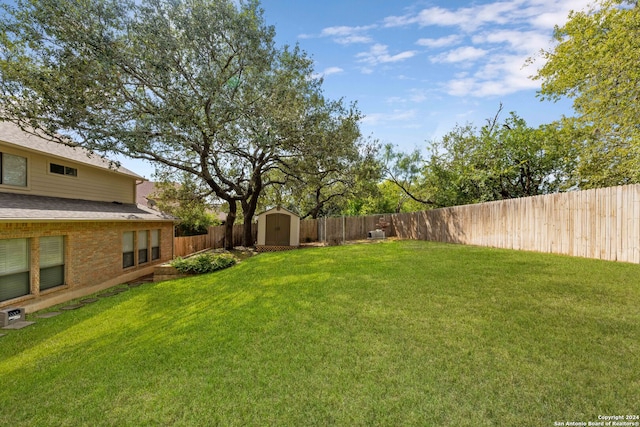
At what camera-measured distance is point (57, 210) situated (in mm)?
7754

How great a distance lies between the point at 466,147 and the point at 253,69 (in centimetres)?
1356

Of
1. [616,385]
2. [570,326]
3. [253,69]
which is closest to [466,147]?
[253,69]

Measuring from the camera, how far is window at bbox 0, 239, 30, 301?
20.5 feet

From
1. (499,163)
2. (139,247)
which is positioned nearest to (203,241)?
(139,247)

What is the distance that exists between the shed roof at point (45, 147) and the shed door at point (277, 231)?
25.8ft

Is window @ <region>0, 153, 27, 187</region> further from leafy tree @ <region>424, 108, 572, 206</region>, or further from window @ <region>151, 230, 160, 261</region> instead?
leafy tree @ <region>424, 108, 572, 206</region>

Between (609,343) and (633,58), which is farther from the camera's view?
(633,58)

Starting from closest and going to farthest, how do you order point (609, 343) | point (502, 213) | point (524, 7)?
point (609, 343), point (524, 7), point (502, 213)

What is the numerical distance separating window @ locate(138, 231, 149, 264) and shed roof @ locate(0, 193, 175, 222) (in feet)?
2.88

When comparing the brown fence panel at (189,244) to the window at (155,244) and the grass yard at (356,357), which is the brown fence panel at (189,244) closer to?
the window at (155,244)

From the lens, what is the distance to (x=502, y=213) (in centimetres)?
1000

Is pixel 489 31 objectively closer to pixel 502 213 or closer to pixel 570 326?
pixel 502 213

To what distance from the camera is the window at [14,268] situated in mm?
6242

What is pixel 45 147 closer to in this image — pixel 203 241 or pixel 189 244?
pixel 189 244
